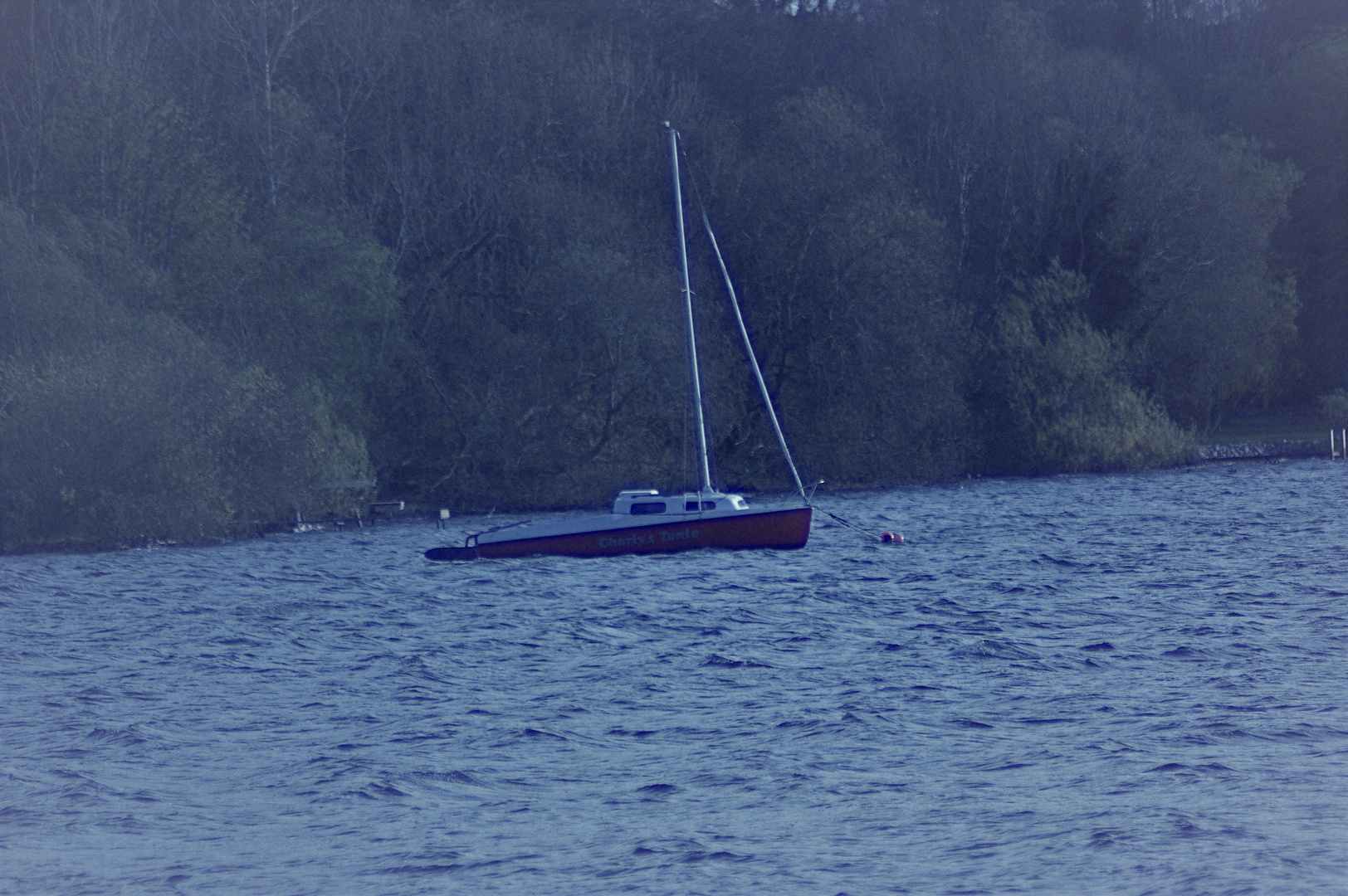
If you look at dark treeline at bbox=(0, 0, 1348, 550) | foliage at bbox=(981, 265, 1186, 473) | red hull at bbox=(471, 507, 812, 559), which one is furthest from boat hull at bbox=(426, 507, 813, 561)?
foliage at bbox=(981, 265, 1186, 473)

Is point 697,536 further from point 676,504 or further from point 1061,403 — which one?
point 1061,403

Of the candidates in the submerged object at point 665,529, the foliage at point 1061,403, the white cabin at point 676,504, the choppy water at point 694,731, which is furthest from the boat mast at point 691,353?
the foliage at point 1061,403

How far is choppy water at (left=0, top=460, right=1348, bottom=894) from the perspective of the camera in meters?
12.0

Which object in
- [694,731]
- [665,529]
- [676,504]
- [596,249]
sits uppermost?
[596,249]

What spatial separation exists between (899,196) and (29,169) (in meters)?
32.9

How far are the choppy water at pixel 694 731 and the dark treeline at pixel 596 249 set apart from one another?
15.6m

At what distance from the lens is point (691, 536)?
119ft

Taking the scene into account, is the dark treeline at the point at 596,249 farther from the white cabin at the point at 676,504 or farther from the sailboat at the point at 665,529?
the white cabin at the point at 676,504

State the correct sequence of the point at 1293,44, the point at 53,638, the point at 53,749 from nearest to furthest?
the point at 53,749, the point at 53,638, the point at 1293,44

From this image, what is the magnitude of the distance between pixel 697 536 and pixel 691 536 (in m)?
0.13

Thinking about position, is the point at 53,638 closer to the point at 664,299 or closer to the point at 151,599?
the point at 151,599

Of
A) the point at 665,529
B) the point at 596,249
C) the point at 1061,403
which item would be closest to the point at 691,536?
the point at 665,529

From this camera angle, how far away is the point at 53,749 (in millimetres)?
17266

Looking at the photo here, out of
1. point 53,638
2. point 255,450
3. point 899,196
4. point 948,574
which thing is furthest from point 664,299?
point 53,638
